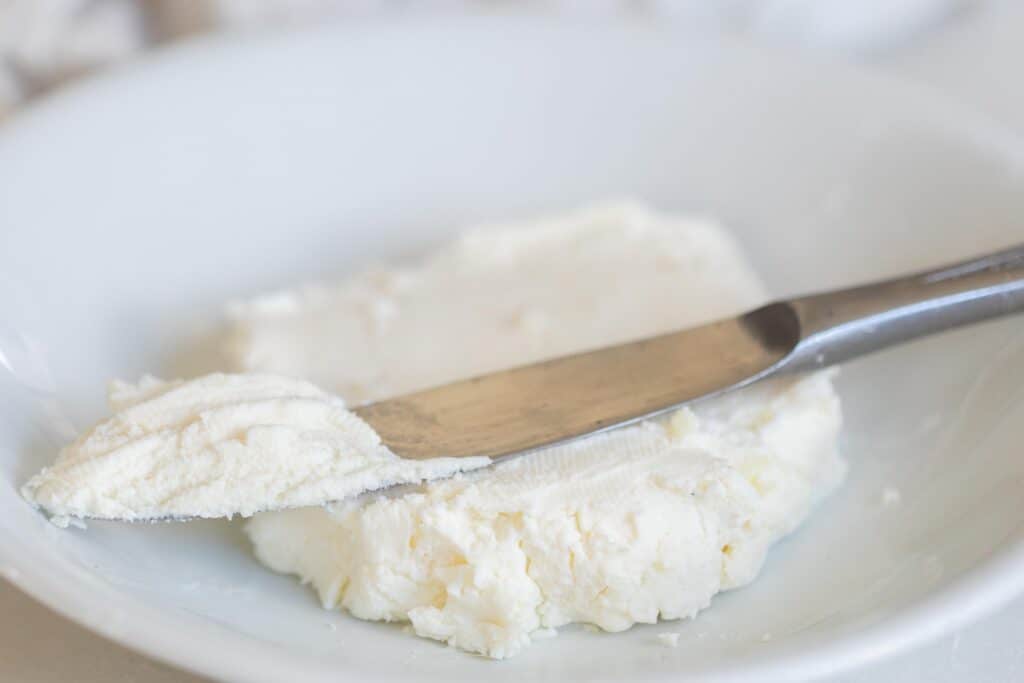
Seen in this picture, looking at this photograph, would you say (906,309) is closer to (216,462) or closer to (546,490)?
(546,490)

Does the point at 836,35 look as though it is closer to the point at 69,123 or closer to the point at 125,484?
the point at 69,123

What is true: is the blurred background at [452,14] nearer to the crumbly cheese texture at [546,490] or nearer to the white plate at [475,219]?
the white plate at [475,219]

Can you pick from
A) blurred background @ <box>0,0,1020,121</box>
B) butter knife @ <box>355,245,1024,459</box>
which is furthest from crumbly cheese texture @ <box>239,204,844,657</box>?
blurred background @ <box>0,0,1020,121</box>

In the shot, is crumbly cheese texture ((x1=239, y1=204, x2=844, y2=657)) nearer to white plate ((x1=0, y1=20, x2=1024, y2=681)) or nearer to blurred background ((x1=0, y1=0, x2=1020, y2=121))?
white plate ((x1=0, y1=20, x2=1024, y2=681))

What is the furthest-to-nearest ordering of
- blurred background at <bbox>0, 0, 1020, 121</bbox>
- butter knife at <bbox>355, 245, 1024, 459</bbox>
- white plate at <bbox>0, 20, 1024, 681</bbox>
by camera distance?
blurred background at <bbox>0, 0, 1020, 121</bbox> < butter knife at <bbox>355, 245, 1024, 459</bbox> < white plate at <bbox>0, 20, 1024, 681</bbox>

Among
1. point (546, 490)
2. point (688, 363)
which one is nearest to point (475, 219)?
point (688, 363)

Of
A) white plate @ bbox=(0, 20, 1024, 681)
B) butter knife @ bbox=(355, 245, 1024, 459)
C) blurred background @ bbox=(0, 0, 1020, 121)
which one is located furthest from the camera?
blurred background @ bbox=(0, 0, 1020, 121)
